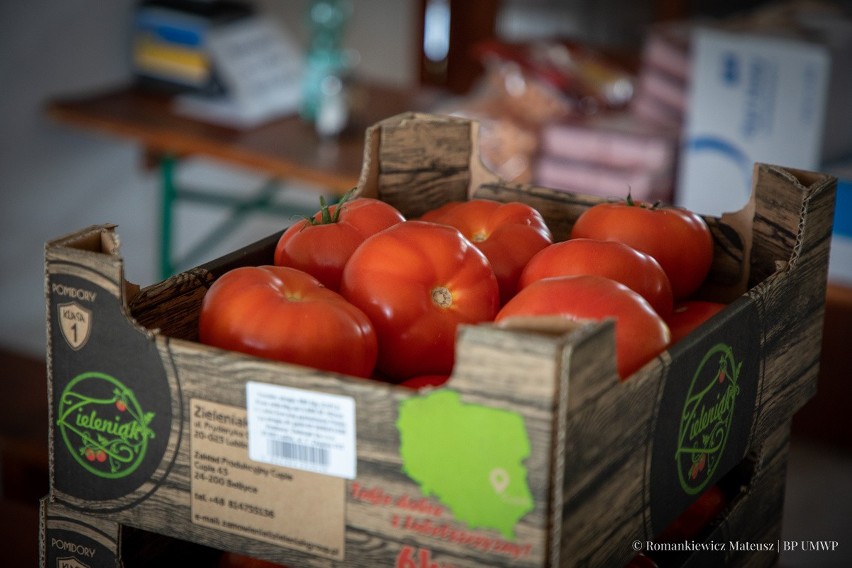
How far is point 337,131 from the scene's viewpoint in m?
2.75

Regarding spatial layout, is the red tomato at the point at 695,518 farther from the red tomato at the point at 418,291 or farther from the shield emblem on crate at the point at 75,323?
the shield emblem on crate at the point at 75,323

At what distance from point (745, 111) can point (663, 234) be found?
4.60 ft

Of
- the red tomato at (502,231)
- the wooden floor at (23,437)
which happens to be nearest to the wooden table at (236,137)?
the wooden floor at (23,437)

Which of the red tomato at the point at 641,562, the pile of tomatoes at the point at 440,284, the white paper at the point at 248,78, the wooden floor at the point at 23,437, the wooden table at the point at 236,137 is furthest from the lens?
the white paper at the point at 248,78

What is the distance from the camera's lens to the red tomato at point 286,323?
0.73 meters

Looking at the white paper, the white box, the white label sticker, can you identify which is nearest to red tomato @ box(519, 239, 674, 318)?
the white label sticker

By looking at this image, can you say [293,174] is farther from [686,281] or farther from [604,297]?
[604,297]

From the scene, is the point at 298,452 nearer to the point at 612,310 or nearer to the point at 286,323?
the point at 286,323

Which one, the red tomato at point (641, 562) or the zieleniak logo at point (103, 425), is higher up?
the zieleniak logo at point (103, 425)

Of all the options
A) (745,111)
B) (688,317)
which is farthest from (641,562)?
(745,111)

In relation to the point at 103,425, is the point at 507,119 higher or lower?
lower

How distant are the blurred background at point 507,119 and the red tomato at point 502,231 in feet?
2.81

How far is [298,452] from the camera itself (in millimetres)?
687

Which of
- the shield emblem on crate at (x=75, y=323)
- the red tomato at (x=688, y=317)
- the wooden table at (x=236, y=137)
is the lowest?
the wooden table at (x=236, y=137)
